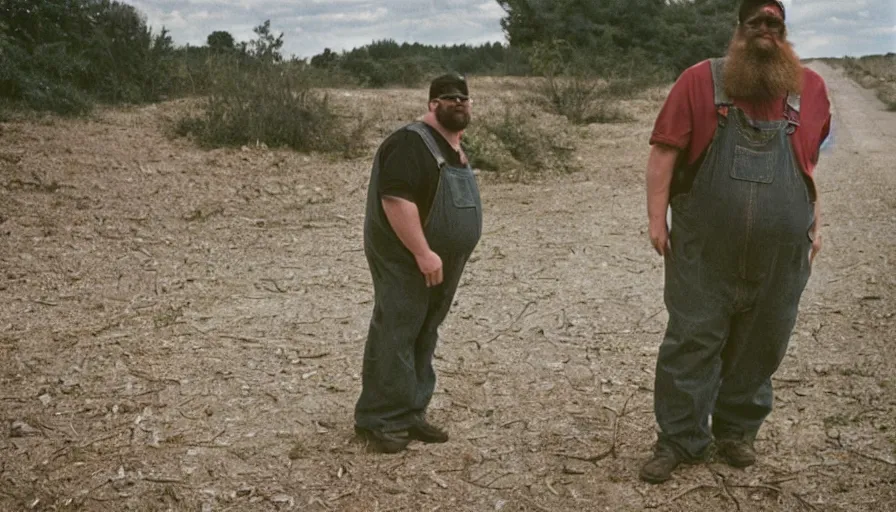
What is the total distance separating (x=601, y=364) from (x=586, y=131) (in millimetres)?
9396

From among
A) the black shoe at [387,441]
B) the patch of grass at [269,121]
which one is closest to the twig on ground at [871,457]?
the black shoe at [387,441]

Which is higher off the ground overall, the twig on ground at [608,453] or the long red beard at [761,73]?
the long red beard at [761,73]

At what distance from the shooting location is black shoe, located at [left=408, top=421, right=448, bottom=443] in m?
3.61

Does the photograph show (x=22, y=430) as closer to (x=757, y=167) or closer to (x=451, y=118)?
(x=451, y=118)

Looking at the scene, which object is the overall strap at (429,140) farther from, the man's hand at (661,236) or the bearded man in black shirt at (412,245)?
the man's hand at (661,236)

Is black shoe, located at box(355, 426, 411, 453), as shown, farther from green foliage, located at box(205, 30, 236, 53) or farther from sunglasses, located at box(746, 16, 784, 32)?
green foliage, located at box(205, 30, 236, 53)

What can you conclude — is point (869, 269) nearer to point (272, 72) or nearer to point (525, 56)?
point (272, 72)

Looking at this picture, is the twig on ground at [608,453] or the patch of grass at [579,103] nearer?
the twig on ground at [608,453]

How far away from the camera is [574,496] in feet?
10.5

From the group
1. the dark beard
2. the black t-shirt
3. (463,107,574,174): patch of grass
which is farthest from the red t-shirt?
(463,107,574,174): patch of grass

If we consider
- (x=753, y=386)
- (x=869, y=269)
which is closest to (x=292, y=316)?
(x=753, y=386)

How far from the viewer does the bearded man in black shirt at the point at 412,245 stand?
308 cm

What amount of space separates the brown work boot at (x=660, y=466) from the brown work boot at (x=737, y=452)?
0.71 ft

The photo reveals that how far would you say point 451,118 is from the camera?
125 inches
